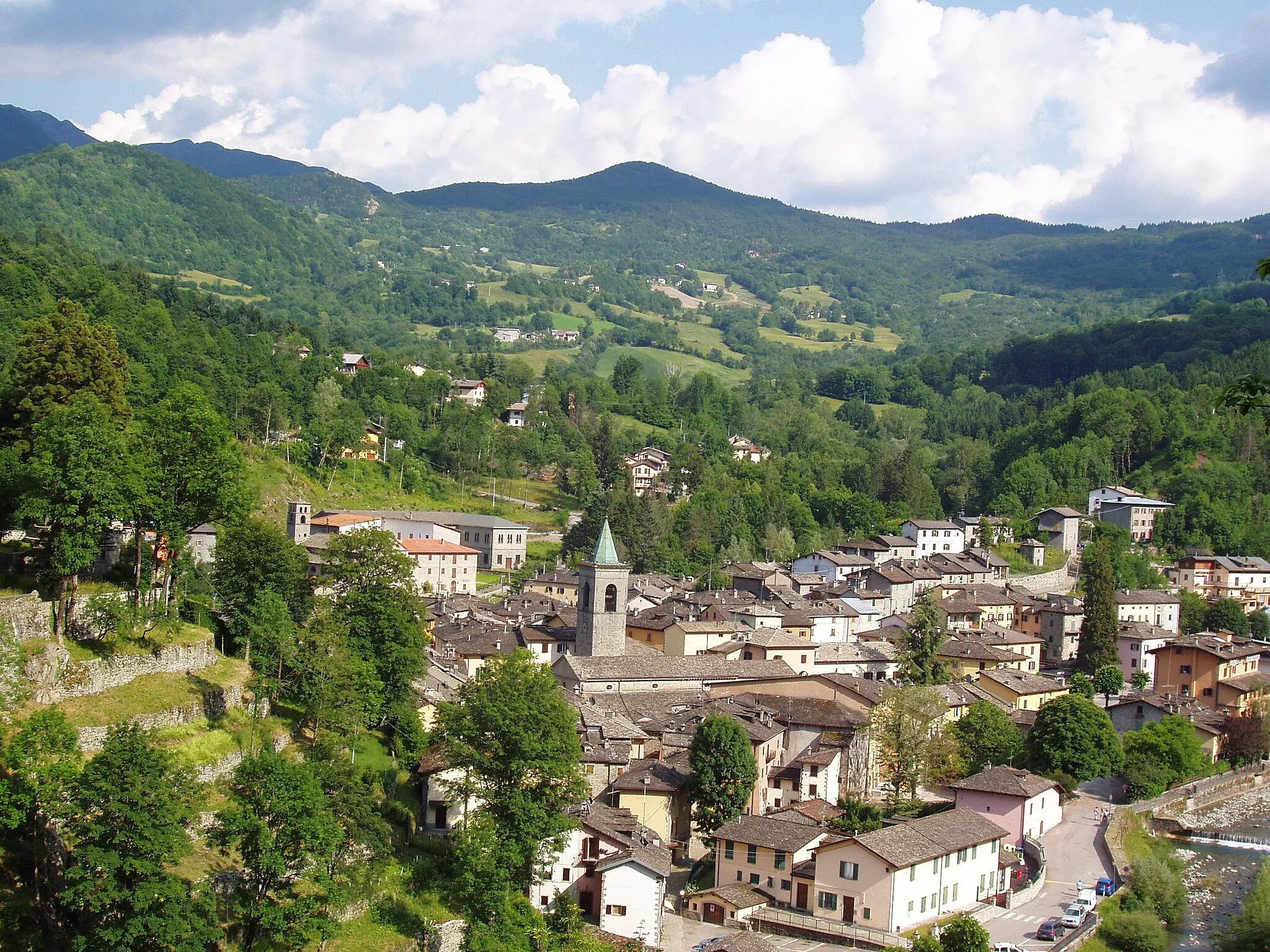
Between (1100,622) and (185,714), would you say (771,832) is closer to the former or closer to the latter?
(185,714)

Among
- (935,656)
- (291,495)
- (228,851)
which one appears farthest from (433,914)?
(291,495)

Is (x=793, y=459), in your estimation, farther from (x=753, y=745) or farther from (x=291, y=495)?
(x=753, y=745)

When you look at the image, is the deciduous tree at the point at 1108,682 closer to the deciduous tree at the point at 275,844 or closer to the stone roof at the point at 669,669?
the stone roof at the point at 669,669

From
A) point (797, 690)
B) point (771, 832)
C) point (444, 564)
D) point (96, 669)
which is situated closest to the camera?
point (96, 669)

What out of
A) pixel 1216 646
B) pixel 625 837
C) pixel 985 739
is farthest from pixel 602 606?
pixel 1216 646

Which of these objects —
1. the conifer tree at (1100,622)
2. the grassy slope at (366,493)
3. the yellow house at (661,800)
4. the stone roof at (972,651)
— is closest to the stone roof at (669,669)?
the yellow house at (661,800)

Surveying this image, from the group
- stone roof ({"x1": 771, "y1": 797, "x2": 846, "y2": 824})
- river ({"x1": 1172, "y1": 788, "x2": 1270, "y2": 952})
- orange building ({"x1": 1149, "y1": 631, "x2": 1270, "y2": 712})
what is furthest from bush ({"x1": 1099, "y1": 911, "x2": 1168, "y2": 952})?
orange building ({"x1": 1149, "y1": 631, "x2": 1270, "y2": 712})
